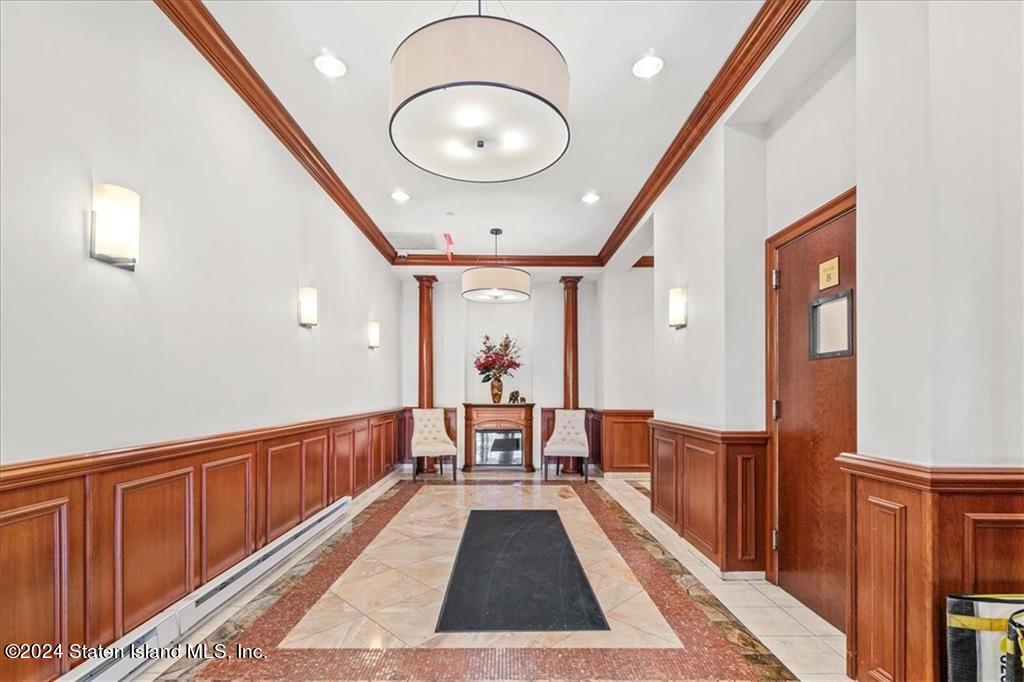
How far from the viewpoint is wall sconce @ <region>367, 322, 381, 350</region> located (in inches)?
243

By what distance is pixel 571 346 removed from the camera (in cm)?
812

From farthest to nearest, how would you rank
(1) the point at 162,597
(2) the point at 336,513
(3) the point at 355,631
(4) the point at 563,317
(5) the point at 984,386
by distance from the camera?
(4) the point at 563,317 < (2) the point at 336,513 < (3) the point at 355,631 < (1) the point at 162,597 < (5) the point at 984,386

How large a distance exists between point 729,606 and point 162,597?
295 centimetres

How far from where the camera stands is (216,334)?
296 centimetres

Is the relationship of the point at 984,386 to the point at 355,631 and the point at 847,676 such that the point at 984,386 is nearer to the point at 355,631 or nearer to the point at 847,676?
the point at 847,676

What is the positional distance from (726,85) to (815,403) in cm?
198

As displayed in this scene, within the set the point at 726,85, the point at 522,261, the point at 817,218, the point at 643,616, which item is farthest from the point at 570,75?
the point at 522,261

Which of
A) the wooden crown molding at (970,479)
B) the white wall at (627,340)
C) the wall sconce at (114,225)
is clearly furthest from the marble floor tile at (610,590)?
the white wall at (627,340)

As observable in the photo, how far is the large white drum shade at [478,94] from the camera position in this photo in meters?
→ 1.91

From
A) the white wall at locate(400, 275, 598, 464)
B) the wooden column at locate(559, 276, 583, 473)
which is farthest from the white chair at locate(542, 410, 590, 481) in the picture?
the white wall at locate(400, 275, 598, 464)

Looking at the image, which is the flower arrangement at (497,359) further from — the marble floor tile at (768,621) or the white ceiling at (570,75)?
the marble floor tile at (768,621)

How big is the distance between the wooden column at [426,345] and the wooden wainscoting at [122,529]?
13.7ft

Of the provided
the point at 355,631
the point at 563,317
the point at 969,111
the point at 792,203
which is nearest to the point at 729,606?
the point at 355,631

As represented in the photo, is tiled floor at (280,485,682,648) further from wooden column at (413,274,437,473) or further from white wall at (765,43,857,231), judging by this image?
wooden column at (413,274,437,473)
